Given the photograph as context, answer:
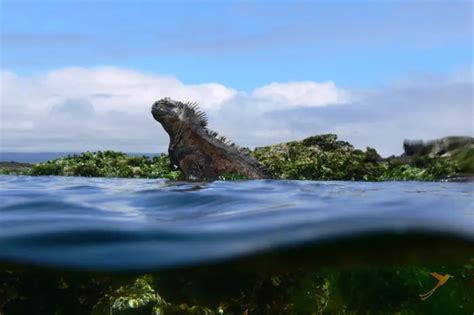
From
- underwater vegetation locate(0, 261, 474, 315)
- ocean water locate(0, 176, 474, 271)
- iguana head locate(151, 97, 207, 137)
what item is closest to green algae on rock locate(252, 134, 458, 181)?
iguana head locate(151, 97, 207, 137)

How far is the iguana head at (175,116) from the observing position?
732 inches

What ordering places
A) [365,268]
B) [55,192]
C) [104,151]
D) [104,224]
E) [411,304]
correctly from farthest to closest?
[104,151] → [55,192] → [365,268] → [411,304] → [104,224]

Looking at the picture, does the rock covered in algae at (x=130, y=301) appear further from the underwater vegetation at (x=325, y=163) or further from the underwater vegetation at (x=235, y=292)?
the underwater vegetation at (x=325, y=163)

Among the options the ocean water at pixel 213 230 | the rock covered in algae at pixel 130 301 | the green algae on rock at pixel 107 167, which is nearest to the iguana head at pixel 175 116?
the green algae on rock at pixel 107 167

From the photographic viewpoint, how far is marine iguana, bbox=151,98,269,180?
58.7ft

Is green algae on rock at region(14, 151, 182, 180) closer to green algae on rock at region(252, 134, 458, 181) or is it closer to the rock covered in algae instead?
green algae on rock at region(252, 134, 458, 181)

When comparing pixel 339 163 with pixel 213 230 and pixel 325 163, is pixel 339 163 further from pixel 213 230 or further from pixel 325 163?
pixel 213 230

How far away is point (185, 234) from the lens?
7273 millimetres

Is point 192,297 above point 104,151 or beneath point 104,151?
beneath

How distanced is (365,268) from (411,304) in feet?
3.17

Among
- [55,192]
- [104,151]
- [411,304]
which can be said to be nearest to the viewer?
[411,304]

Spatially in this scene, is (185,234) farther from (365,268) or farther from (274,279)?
(365,268)

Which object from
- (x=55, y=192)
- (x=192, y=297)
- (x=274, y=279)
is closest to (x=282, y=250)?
(x=274, y=279)

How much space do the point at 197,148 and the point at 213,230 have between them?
11208 millimetres
